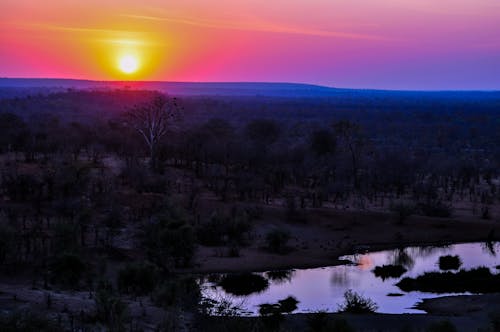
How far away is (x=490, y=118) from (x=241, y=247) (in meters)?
108

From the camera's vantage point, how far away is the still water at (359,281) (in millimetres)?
27016

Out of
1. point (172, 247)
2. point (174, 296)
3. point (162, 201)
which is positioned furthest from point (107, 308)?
point (162, 201)

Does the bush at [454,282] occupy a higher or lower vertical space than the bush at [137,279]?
lower

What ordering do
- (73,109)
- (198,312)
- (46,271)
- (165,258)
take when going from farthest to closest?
(73,109), (165,258), (46,271), (198,312)

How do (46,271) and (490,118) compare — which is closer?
(46,271)

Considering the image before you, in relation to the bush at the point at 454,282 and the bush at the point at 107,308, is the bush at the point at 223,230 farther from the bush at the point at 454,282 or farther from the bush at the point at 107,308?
the bush at the point at 107,308

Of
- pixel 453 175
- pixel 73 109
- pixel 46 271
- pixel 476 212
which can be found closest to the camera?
pixel 46 271

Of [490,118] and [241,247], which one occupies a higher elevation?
[490,118]

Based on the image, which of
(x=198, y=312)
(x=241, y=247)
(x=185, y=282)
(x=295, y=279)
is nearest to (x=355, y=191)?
(x=241, y=247)

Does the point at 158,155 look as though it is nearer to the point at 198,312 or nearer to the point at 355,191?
the point at 355,191

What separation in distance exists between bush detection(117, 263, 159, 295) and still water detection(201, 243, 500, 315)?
99.3 inches

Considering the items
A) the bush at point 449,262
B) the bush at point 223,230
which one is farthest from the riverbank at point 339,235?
the bush at point 449,262

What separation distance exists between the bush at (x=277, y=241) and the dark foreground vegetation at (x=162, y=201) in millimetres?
97

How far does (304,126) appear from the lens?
355 feet
